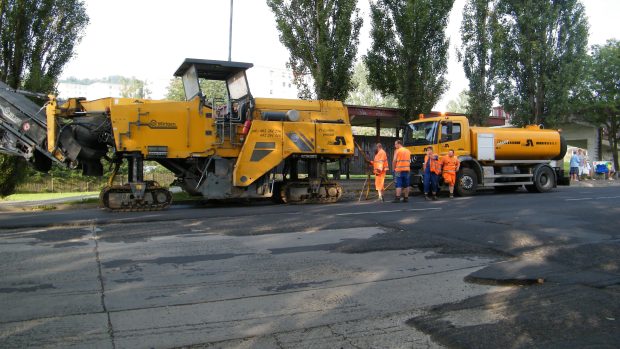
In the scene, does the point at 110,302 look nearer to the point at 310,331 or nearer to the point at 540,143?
the point at 310,331

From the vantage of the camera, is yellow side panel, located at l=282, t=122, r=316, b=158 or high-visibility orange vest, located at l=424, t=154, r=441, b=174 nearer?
yellow side panel, located at l=282, t=122, r=316, b=158

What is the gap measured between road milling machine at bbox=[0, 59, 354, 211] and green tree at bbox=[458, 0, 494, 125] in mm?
12105

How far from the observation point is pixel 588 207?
11305mm

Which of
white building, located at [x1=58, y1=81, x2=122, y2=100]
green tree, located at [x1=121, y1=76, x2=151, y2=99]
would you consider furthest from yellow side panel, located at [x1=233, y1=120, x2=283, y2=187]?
white building, located at [x1=58, y1=81, x2=122, y2=100]

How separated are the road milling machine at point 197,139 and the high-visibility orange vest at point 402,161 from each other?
1382mm

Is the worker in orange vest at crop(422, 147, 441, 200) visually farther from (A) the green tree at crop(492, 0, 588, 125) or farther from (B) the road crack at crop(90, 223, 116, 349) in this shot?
(A) the green tree at crop(492, 0, 588, 125)

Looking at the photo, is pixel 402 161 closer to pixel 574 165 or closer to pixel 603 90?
pixel 574 165

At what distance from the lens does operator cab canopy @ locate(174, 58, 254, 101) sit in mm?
12227

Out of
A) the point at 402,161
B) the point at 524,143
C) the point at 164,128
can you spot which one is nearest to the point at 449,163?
the point at 402,161

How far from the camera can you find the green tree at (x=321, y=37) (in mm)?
19078

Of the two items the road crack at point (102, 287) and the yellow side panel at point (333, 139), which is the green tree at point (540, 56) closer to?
the yellow side panel at point (333, 139)

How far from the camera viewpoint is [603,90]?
111 ft

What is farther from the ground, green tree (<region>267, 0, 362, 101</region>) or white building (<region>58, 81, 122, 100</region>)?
white building (<region>58, 81, 122, 100</region>)

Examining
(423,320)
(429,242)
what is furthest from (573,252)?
(423,320)
